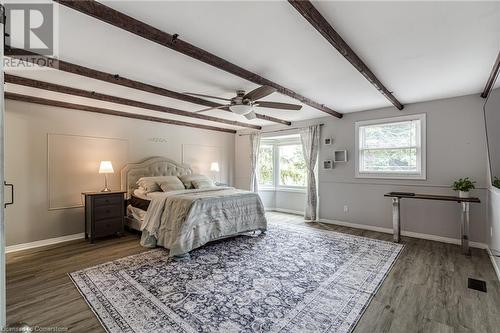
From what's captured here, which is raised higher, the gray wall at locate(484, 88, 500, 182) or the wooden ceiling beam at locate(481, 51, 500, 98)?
the wooden ceiling beam at locate(481, 51, 500, 98)

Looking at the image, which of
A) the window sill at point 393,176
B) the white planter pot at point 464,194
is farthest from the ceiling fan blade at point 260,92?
the white planter pot at point 464,194

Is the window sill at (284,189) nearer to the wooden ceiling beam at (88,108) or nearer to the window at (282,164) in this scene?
the window at (282,164)

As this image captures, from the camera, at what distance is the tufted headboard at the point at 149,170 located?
4.89 m

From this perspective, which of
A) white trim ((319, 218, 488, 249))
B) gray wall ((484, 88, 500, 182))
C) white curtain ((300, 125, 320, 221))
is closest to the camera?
gray wall ((484, 88, 500, 182))

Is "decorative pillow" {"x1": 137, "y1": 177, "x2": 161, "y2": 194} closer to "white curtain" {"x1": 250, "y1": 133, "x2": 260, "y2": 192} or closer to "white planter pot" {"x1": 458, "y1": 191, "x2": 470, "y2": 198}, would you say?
"white curtain" {"x1": 250, "y1": 133, "x2": 260, "y2": 192}

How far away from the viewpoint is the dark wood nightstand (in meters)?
4.06

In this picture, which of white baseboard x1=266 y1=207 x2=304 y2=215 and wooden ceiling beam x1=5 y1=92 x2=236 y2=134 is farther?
white baseboard x1=266 y1=207 x2=304 y2=215

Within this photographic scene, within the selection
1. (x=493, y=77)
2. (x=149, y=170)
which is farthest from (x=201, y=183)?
(x=493, y=77)

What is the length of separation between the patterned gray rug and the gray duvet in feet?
0.70

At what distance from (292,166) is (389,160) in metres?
2.46

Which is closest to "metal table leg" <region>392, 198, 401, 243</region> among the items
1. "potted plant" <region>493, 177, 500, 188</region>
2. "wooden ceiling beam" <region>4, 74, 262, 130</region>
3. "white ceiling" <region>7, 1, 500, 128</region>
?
"potted plant" <region>493, 177, 500, 188</region>

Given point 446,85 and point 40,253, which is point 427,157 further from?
point 40,253

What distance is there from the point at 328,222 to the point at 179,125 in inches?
164

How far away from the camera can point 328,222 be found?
5430 mm
